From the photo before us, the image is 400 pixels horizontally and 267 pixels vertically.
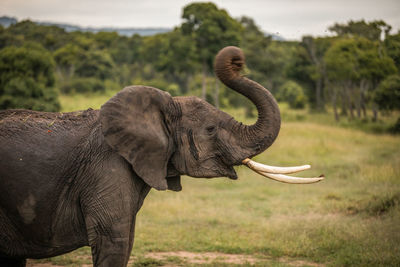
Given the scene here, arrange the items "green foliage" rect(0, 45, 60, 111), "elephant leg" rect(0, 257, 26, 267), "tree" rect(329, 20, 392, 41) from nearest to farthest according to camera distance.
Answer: "elephant leg" rect(0, 257, 26, 267)
"tree" rect(329, 20, 392, 41)
"green foliage" rect(0, 45, 60, 111)

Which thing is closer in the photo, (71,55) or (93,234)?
(93,234)

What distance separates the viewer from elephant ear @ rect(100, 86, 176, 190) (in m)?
4.25

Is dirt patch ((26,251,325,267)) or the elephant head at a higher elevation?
the elephant head

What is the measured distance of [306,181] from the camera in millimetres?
A: 4508

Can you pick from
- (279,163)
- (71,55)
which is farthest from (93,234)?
(71,55)

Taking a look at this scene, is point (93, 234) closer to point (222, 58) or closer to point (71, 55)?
point (222, 58)

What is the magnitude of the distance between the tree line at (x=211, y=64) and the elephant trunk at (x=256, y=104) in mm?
186

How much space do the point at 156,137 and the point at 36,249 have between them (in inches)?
61.6

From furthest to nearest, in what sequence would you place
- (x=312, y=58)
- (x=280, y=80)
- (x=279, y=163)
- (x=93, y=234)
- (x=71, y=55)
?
(x=280, y=80)
(x=71, y=55)
(x=312, y=58)
(x=279, y=163)
(x=93, y=234)

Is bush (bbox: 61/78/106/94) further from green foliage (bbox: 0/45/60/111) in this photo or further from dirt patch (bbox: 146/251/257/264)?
dirt patch (bbox: 146/251/257/264)

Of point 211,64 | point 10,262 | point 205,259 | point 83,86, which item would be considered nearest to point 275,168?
point 10,262

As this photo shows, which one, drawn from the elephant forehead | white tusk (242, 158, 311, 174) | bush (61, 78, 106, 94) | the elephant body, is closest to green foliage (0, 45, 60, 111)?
the elephant body

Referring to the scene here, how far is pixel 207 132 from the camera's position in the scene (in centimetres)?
463

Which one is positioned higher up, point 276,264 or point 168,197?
point 276,264
